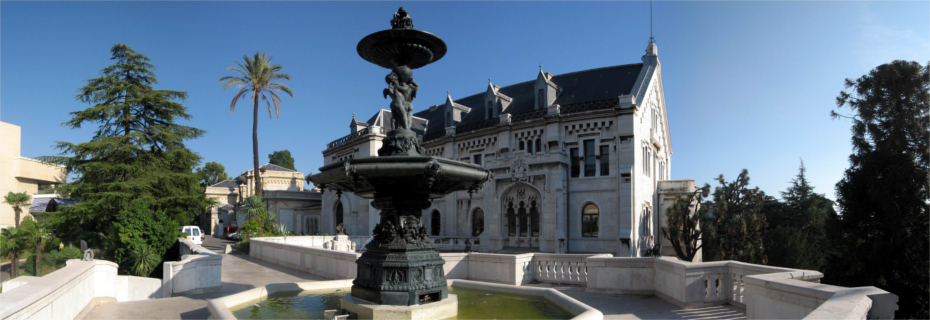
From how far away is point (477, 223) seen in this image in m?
35.4

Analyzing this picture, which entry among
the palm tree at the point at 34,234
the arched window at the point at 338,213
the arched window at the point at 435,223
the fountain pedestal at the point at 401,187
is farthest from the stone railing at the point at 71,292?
the arched window at the point at 338,213

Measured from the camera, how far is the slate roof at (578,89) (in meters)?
33.5

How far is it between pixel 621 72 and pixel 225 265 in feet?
92.0

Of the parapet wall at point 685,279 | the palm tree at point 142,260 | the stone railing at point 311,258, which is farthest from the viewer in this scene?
the palm tree at point 142,260

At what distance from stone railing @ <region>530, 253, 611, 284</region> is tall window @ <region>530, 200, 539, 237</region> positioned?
18116mm

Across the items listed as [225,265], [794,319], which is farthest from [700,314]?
[225,265]

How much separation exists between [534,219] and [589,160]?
17.3 feet

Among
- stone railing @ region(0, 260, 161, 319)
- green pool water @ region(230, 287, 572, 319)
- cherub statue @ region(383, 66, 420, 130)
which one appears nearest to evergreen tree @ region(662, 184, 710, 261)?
green pool water @ region(230, 287, 572, 319)

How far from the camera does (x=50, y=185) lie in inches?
2309

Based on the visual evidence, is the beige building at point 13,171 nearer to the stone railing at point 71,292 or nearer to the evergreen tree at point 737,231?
the stone railing at point 71,292

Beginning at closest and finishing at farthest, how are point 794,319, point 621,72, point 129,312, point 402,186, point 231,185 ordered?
point 794,319, point 402,186, point 129,312, point 621,72, point 231,185

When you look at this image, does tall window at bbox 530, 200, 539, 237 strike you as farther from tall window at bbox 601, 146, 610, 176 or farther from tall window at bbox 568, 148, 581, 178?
tall window at bbox 601, 146, 610, 176

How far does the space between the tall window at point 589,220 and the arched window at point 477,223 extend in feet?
24.8

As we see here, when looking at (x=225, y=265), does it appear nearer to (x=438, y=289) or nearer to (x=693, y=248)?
(x=438, y=289)
